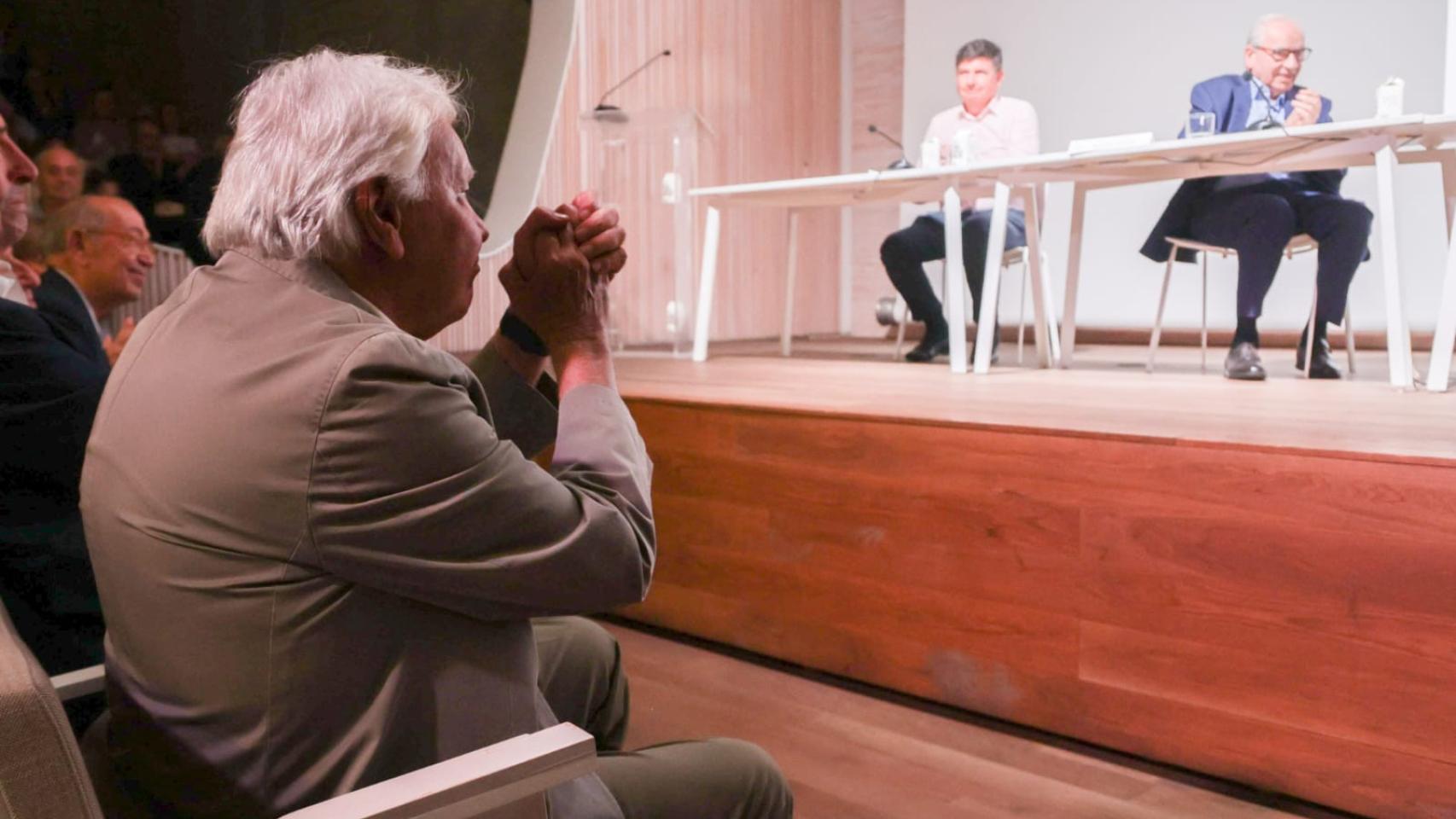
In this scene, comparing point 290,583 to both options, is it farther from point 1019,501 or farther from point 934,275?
point 934,275

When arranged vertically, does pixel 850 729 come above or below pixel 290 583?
below

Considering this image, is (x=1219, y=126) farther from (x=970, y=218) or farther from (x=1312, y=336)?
(x=970, y=218)

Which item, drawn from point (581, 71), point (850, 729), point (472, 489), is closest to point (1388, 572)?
point (850, 729)

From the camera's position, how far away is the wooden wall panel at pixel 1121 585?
65.1 inches

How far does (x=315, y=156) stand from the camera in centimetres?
94

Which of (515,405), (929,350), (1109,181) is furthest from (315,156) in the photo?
(929,350)

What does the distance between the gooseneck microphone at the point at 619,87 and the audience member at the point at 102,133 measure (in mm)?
2765

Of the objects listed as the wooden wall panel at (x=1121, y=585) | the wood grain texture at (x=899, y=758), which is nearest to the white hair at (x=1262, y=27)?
the wooden wall panel at (x=1121, y=585)

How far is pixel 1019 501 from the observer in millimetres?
2037

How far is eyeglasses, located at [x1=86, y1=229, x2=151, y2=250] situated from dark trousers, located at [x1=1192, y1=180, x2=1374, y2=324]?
2.83 metres

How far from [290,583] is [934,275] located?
17.3ft

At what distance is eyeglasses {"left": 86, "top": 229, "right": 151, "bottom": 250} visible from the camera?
208cm

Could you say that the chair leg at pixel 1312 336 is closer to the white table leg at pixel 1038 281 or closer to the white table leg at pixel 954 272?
the white table leg at pixel 1038 281

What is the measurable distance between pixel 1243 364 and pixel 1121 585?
1559mm
